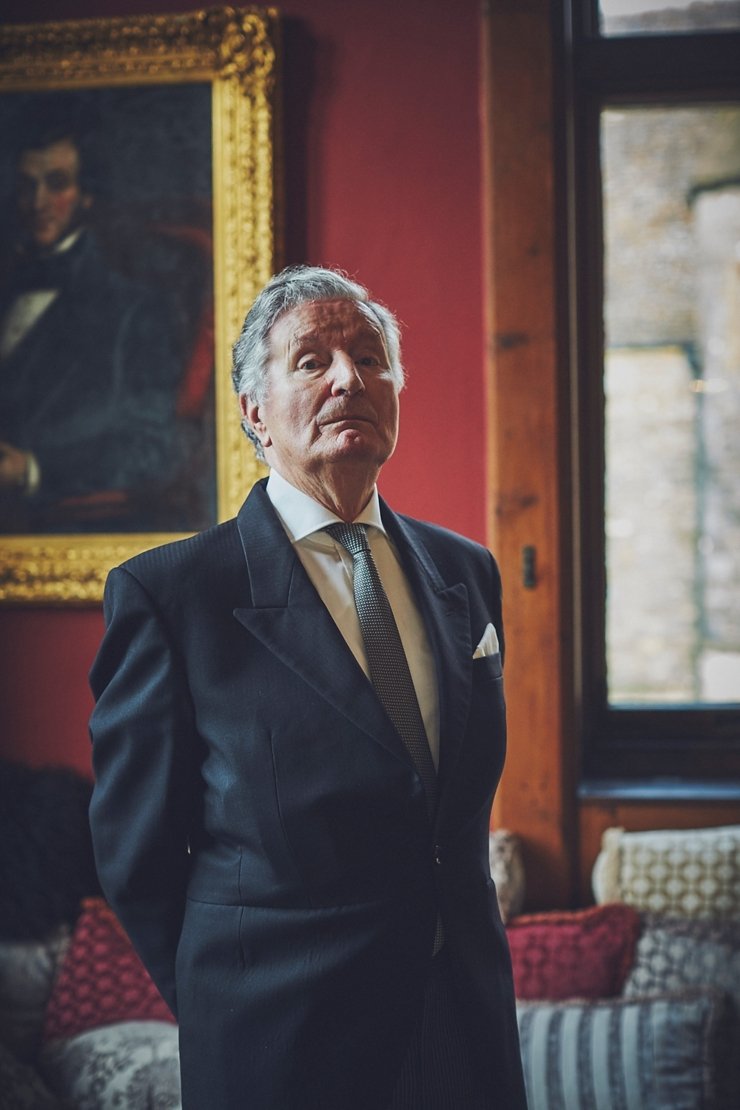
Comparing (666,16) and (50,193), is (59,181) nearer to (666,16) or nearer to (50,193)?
(50,193)

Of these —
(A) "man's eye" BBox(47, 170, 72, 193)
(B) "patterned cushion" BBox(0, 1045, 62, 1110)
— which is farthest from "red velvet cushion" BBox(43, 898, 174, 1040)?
(A) "man's eye" BBox(47, 170, 72, 193)

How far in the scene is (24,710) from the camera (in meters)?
2.63

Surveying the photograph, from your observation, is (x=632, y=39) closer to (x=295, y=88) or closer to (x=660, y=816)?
(x=295, y=88)

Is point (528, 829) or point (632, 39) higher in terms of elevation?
point (632, 39)

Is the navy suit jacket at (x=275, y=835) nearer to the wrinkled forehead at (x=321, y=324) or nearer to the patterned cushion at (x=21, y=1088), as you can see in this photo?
the wrinkled forehead at (x=321, y=324)

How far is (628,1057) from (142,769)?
1.27 metres

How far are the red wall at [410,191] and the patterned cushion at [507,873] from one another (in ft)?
2.57

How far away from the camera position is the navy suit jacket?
122 centimetres

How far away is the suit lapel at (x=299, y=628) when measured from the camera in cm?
123

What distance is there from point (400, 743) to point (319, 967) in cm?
30

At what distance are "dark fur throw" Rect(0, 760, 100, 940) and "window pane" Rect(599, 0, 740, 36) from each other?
2512 millimetres

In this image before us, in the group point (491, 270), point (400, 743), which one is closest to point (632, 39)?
point (491, 270)

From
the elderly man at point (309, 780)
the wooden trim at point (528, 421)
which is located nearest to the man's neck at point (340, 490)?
the elderly man at point (309, 780)

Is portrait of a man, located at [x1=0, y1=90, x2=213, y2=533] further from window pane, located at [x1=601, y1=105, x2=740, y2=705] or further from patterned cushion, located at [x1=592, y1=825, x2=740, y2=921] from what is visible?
patterned cushion, located at [x1=592, y1=825, x2=740, y2=921]
